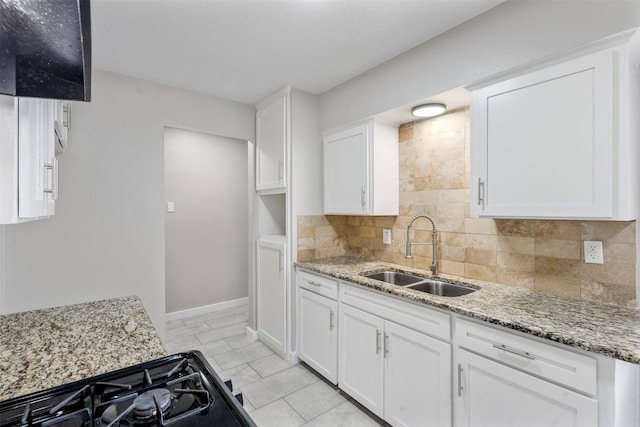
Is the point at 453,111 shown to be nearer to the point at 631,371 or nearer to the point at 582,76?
the point at 582,76

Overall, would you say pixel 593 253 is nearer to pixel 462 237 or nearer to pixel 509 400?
pixel 462 237

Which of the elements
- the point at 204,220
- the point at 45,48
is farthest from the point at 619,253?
the point at 204,220

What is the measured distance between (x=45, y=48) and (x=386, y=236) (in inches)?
93.4

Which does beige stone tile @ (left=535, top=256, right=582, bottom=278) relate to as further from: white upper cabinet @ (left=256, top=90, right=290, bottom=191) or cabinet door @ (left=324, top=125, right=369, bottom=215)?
white upper cabinet @ (left=256, top=90, right=290, bottom=191)

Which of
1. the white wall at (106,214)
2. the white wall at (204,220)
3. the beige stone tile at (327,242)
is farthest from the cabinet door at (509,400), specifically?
the white wall at (204,220)

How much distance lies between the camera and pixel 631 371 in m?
1.21

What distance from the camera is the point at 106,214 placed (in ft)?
7.59

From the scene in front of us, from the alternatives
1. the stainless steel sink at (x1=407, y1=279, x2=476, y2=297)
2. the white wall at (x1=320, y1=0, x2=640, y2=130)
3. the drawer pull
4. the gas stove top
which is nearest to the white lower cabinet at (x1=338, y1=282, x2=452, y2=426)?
the drawer pull

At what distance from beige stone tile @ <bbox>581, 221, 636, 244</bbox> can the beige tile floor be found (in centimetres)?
159

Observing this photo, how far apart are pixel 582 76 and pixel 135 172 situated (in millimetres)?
2852

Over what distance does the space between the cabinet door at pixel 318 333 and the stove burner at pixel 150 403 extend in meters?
1.52

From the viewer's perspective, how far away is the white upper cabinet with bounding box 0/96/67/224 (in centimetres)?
81

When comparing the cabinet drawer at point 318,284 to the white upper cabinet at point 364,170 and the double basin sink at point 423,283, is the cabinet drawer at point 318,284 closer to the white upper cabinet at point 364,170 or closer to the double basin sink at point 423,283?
the double basin sink at point 423,283

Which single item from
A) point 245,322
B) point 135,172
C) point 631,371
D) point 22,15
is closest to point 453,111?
point 631,371
